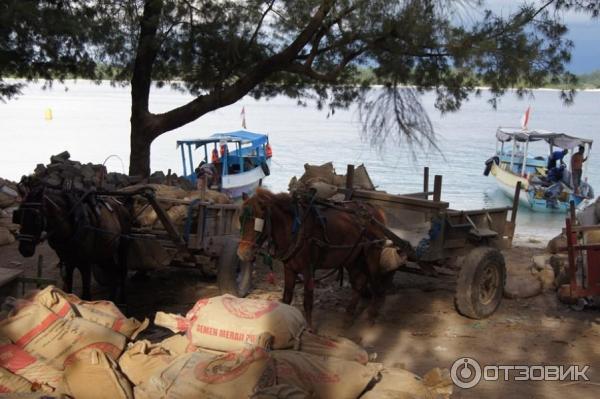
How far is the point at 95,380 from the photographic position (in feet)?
12.7

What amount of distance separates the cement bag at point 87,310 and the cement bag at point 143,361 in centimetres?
25

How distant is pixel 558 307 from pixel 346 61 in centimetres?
637

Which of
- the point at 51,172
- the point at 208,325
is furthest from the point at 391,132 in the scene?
the point at 208,325

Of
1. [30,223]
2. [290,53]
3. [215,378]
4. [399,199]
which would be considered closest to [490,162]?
[290,53]

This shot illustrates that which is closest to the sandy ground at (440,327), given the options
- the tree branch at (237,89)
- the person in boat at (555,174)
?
the tree branch at (237,89)

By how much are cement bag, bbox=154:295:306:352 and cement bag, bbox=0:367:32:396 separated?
3.16 ft

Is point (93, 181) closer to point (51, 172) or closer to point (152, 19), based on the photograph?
point (51, 172)

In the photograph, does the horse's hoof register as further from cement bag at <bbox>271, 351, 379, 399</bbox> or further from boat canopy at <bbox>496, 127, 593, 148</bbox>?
boat canopy at <bbox>496, 127, 593, 148</bbox>

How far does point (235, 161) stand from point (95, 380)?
23.4 m

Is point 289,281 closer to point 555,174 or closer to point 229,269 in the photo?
point 229,269

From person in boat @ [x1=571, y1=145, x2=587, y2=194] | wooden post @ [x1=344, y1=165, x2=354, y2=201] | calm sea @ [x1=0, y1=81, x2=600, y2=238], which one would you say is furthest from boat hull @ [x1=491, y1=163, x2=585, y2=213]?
wooden post @ [x1=344, y1=165, x2=354, y2=201]

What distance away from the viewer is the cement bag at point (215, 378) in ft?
11.5

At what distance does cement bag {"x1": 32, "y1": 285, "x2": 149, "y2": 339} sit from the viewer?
442 centimetres

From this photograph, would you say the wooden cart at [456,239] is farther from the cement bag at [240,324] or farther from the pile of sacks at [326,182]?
the cement bag at [240,324]
